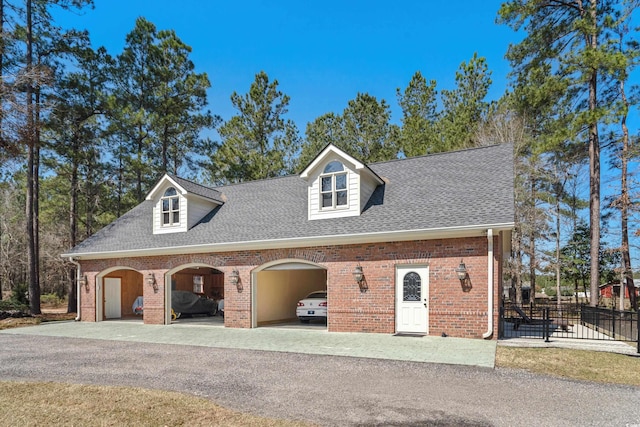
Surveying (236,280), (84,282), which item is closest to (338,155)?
(236,280)

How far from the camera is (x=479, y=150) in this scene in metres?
15.6

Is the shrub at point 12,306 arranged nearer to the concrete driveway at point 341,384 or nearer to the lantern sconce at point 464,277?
the concrete driveway at point 341,384

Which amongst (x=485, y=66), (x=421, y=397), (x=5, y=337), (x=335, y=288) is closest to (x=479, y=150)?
(x=335, y=288)

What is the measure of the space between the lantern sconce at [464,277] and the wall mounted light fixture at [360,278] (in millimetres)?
2843

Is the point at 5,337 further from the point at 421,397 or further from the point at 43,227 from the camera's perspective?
the point at 43,227

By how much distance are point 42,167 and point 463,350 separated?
26764 mm

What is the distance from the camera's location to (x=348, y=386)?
276 inches

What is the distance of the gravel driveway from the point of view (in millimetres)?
5547

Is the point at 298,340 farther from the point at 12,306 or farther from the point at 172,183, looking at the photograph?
the point at 12,306

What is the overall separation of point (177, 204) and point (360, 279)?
9684mm

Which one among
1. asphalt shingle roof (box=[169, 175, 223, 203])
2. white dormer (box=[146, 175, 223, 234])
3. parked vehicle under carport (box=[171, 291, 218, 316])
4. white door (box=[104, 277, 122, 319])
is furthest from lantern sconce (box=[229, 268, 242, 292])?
white door (box=[104, 277, 122, 319])

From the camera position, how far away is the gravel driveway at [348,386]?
18.2ft

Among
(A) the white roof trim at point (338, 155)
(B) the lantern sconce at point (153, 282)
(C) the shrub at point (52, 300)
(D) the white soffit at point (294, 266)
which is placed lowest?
(C) the shrub at point (52, 300)

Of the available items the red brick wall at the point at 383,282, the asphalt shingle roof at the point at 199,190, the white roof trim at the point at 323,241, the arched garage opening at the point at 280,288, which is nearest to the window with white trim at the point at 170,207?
the asphalt shingle roof at the point at 199,190
